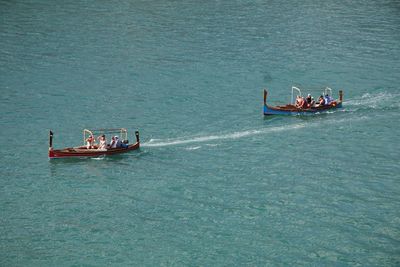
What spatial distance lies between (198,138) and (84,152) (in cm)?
1377

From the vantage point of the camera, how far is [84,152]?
8169 centimetres

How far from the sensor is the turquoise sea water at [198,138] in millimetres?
65375

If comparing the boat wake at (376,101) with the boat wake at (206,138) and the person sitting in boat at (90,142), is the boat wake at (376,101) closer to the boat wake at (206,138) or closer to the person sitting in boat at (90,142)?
the boat wake at (206,138)

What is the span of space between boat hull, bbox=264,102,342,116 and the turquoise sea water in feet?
3.89

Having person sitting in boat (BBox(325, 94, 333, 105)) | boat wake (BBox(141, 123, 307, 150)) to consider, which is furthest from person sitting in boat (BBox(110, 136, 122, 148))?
person sitting in boat (BBox(325, 94, 333, 105))

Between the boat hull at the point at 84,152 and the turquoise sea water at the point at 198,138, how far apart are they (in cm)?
80

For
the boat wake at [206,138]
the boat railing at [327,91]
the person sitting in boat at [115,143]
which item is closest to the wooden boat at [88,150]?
the person sitting in boat at [115,143]

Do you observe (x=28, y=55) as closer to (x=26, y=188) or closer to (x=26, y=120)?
(x=26, y=120)

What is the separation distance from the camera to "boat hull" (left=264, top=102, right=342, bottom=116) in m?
93.7

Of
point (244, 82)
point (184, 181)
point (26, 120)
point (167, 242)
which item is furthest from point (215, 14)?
point (167, 242)

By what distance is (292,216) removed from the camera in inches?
2734

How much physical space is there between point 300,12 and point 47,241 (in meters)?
95.1

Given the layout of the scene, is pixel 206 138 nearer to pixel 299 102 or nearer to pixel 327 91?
pixel 299 102

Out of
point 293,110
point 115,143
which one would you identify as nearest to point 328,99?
point 293,110
